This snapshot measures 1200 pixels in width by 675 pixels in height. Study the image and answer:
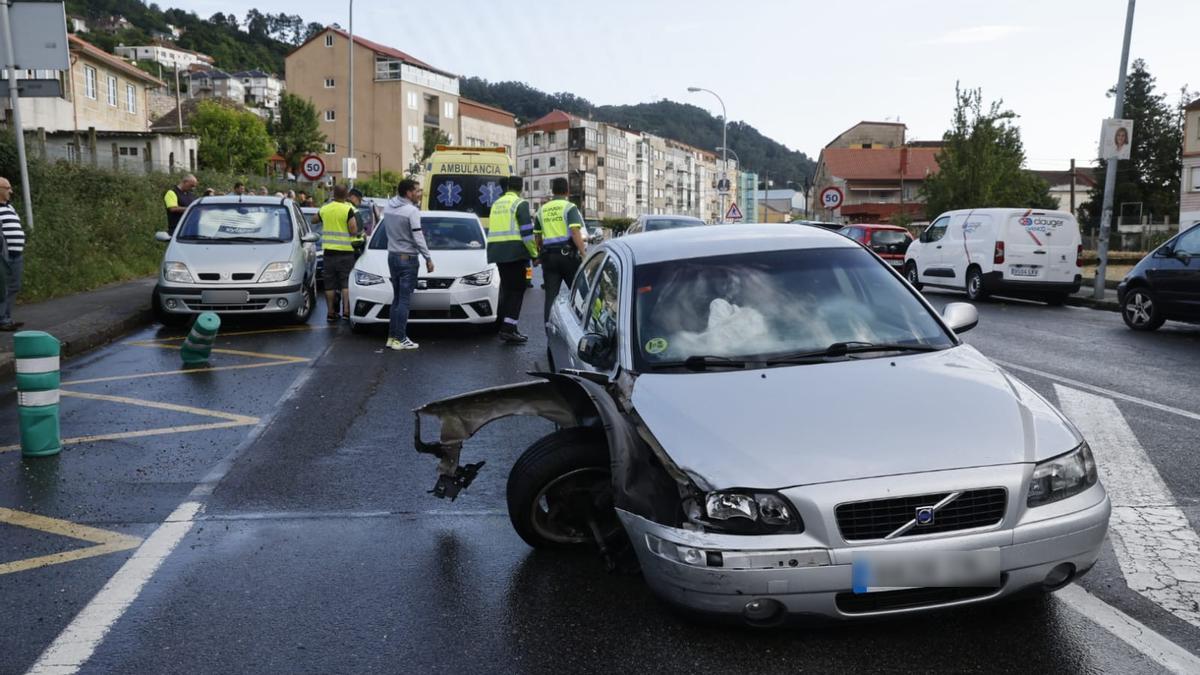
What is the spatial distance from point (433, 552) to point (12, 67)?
12475mm

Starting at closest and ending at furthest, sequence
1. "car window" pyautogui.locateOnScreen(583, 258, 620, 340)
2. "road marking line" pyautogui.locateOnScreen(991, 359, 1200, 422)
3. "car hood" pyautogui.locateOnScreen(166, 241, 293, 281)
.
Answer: "car window" pyautogui.locateOnScreen(583, 258, 620, 340), "road marking line" pyautogui.locateOnScreen(991, 359, 1200, 422), "car hood" pyautogui.locateOnScreen(166, 241, 293, 281)

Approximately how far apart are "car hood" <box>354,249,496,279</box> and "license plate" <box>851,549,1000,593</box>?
9.81 metres

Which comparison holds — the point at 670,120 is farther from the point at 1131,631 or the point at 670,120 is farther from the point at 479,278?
the point at 1131,631

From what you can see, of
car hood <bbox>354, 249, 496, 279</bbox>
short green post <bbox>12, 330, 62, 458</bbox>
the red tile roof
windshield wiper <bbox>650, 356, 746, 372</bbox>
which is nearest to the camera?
windshield wiper <bbox>650, 356, 746, 372</bbox>

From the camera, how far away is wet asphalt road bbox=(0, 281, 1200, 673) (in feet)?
12.1

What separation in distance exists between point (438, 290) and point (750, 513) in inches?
380

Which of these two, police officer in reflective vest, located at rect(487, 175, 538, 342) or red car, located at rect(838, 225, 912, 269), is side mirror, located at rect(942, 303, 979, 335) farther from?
red car, located at rect(838, 225, 912, 269)

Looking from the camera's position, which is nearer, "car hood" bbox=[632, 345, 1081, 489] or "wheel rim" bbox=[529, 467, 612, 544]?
"car hood" bbox=[632, 345, 1081, 489]

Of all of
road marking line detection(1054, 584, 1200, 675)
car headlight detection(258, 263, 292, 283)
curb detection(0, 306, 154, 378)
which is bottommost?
curb detection(0, 306, 154, 378)

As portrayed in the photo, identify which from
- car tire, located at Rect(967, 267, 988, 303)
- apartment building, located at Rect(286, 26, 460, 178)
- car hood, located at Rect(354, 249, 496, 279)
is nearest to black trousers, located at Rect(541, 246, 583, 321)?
car hood, located at Rect(354, 249, 496, 279)

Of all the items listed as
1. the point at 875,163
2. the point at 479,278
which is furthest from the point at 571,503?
the point at 875,163

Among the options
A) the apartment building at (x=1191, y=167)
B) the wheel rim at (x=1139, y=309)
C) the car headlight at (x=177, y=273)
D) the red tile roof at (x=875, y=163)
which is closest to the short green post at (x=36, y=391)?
the car headlight at (x=177, y=273)

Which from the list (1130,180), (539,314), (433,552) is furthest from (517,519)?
(1130,180)

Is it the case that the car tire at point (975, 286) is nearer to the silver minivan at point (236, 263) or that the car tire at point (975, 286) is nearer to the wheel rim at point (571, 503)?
the silver minivan at point (236, 263)
